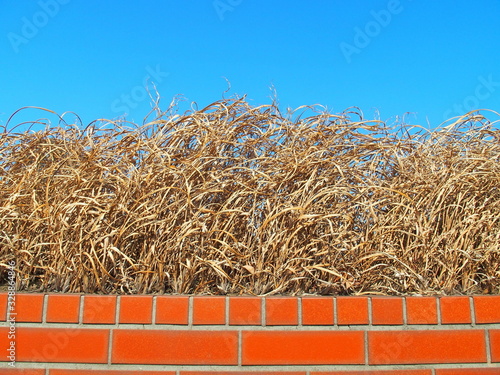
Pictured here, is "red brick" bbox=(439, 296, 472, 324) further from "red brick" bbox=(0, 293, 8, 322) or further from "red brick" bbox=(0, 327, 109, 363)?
"red brick" bbox=(0, 293, 8, 322)

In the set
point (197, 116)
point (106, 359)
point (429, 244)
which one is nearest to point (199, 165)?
point (197, 116)

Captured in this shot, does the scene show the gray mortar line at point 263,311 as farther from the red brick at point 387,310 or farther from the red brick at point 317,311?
the red brick at point 387,310

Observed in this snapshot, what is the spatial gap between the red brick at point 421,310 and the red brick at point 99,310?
115 centimetres

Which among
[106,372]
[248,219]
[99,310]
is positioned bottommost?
[106,372]

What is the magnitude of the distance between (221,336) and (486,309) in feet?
3.55

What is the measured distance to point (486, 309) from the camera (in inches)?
75.2

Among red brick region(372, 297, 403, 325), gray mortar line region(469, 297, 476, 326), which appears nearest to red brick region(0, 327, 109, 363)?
red brick region(372, 297, 403, 325)

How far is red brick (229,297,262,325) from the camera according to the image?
5.81 ft

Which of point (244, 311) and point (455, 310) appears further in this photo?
point (455, 310)

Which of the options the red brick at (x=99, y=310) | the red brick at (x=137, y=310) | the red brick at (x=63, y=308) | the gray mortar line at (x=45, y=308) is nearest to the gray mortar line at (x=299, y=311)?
the red brick at (x=137, y=310)

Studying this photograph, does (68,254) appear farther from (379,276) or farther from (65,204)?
(379,276)

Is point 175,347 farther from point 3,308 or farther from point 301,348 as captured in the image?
point 3,308

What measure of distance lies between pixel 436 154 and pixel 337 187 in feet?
2.68

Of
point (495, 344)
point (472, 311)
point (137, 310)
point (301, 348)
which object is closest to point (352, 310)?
point (301, 348)
